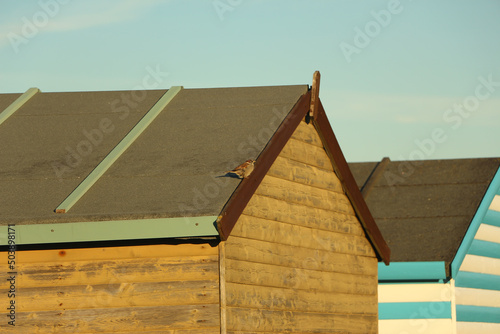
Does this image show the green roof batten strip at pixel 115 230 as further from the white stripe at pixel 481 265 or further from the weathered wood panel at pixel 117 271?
the white stripe at pixel 481 265

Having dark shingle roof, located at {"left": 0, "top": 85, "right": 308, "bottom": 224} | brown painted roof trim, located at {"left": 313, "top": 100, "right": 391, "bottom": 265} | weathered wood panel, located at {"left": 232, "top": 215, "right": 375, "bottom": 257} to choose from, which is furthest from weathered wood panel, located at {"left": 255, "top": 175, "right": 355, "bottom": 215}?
dark shingle roof, located at {"left": 0, "top": 85, "right": 308, "bottom": 224}

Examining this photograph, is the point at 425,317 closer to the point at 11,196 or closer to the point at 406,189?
the point at 406,189

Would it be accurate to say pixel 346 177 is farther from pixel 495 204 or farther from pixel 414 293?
pixel 495 204

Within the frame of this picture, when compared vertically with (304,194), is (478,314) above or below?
below

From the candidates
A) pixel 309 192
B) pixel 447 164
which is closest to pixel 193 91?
pixel 309 192

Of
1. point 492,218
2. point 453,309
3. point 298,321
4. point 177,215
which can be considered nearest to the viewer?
point 177,215

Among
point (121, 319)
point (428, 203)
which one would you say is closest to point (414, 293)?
point (428, 203)

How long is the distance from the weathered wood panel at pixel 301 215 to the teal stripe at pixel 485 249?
334cm

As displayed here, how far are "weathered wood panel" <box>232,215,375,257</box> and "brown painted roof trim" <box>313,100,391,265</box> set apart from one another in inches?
6.0

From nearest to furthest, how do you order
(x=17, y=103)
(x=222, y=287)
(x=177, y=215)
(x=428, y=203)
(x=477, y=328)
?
(x=177, y=215) → (x=222, y=287) → (x=17, y=103) → (x=477, y=328) → (x=428, y=203)

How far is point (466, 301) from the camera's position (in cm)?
1280

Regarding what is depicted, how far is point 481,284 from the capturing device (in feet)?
42.8

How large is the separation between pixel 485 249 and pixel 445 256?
0.99 metres

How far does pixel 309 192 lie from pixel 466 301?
16.2ft
